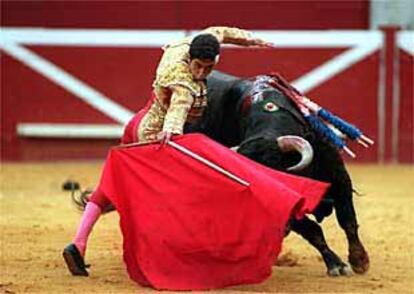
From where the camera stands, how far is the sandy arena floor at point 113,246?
4.80m

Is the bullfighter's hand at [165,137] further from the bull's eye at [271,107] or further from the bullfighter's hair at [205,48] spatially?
the bull's eye at [271,107]

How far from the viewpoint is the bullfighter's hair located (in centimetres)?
468

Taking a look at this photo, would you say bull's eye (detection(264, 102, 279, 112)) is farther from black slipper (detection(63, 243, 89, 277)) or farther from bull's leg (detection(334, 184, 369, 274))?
black slipper (detection(63, 243, 89, 277))

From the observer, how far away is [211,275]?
4.69 m

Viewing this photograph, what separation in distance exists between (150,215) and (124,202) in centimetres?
17

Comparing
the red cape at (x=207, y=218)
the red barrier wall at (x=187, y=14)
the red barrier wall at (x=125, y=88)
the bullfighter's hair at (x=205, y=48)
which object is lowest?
the red barrier wall at (x=125, y=88)

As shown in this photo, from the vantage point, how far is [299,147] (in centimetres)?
480

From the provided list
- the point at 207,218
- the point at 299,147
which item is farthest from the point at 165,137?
the point at 299,147

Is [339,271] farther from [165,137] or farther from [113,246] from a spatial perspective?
[113,246]

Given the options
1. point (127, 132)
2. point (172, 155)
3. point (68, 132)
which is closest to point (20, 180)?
point (68, 132)

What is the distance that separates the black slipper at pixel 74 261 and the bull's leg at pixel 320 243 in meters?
0.94

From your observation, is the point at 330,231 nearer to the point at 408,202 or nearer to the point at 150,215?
the point at 408,202

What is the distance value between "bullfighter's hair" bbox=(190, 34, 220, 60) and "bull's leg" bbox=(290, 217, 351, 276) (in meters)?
0.92

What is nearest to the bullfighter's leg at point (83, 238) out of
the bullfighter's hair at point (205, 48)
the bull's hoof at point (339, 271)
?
the bullfighter's hair at point (205, 48)
